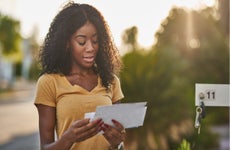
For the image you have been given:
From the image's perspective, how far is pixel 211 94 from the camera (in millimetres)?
2609

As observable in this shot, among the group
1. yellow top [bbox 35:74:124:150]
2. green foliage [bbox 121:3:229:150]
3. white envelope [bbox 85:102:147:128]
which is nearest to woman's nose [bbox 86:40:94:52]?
yellow top [bbox 35:74:124:150]

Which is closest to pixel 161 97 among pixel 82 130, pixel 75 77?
pixel 75 77

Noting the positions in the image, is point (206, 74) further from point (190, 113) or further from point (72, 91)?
point (72, 91)

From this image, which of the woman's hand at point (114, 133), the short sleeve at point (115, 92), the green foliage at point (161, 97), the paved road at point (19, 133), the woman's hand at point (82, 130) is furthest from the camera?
the paved road at point (19, 133)

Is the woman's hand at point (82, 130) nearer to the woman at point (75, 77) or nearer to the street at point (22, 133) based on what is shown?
the woman at point (75, 77)

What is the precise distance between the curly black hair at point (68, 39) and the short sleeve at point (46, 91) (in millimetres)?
52

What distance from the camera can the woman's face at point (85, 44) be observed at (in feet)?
7.53

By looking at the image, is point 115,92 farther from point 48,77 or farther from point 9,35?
point 9,35

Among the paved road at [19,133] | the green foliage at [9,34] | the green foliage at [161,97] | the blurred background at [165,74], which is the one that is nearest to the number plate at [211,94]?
the blurred background at [165,74]

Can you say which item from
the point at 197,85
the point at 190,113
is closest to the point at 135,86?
the point at 190,113

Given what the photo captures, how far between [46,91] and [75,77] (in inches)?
5.0

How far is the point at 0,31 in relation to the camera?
3300cm

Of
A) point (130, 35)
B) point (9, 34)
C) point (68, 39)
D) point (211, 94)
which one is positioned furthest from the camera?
point (9, 34)

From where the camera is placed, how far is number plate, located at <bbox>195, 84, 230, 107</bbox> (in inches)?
102
